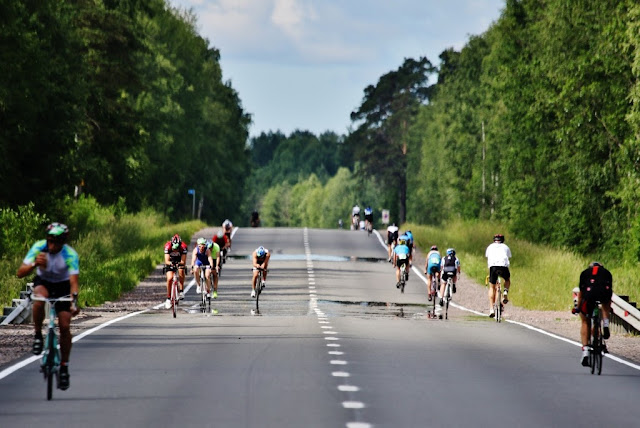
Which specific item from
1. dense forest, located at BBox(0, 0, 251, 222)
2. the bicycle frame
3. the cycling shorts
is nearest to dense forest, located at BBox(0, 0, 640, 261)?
dense forest, located at BBox(0, 0, 251, 222)

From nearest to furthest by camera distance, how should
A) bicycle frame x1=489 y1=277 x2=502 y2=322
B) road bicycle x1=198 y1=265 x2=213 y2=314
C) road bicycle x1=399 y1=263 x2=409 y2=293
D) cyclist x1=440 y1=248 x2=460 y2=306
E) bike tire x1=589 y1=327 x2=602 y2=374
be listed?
bike tire x1=589 y1=327 x2=602 y2=374, bicycle frame x1=489 y1=277 x2=502 y2=322, road bicycle x1=198 y1=265 x2=213 y2=314, cyclist x1=440 y1=248 x2=460 y2=306, road bicycle x1=399 y1=263 x2=409 y2=293

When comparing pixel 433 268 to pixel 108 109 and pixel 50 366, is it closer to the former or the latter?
pixel 50 366

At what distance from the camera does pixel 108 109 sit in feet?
219

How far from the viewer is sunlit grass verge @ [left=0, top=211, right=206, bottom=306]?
36.2 meters

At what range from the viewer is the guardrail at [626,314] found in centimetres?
2702

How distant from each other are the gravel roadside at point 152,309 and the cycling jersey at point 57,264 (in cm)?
382

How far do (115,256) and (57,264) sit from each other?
1591 inches

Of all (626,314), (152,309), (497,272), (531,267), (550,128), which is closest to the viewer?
(626,314)

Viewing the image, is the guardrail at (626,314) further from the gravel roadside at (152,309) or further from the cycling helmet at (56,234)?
the cycling helmet at (56,234)

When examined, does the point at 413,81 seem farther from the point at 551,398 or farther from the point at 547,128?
the point at 551,398

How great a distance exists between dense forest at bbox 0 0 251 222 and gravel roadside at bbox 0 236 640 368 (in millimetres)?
7466

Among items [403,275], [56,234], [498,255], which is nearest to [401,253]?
[403,275]

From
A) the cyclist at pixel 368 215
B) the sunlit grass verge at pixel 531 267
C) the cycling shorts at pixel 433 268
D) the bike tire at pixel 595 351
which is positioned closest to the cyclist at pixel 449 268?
the cycling shorts at pixel 433 268

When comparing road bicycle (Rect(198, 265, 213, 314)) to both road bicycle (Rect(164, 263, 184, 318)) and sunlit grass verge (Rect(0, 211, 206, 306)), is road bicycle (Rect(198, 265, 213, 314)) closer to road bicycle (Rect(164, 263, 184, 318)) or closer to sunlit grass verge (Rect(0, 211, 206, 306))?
road bicycle (Rect(164, 263, 184, 318))
